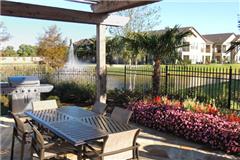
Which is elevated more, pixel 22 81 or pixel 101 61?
pixel 101 61

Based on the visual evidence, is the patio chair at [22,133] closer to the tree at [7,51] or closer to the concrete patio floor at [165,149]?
the concrete patio floor at [165,149]

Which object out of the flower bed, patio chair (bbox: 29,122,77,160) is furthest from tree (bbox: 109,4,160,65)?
patio chair (bbox: 29,122,77,160)

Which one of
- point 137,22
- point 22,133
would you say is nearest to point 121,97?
point 22,133

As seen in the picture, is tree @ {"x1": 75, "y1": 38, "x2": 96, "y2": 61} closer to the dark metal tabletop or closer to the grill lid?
the grill lid

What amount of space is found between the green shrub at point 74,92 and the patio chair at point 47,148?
5.67 metres

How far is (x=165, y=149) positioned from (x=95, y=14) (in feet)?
12.2

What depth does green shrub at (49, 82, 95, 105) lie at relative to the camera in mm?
9703

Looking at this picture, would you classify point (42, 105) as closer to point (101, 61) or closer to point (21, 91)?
point (101, 61)

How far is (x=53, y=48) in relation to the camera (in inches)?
756

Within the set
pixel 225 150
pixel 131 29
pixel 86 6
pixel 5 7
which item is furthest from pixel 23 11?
pixel 131 29

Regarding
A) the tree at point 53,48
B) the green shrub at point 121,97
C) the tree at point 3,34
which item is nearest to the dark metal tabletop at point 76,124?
the green shrub at point 121,97

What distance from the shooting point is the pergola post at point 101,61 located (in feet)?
22.7

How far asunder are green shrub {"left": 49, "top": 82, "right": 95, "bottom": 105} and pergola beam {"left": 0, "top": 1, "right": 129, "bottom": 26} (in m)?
3.59

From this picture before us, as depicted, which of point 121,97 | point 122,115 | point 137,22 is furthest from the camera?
point 137,22
